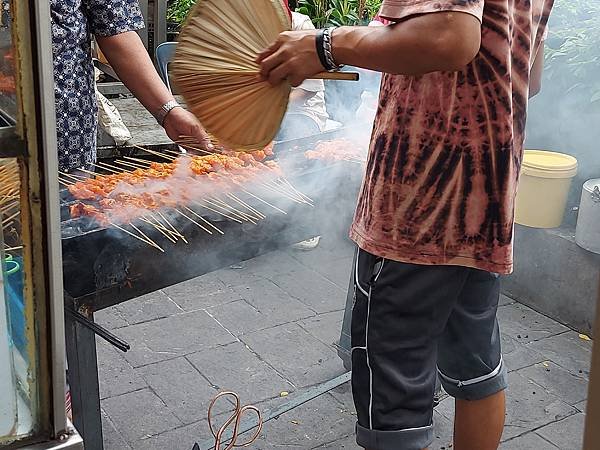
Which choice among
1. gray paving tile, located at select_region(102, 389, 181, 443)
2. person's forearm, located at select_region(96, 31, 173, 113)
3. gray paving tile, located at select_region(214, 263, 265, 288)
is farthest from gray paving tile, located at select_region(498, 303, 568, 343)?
person's forearm, located at select_region(96, 31, 173, 113)

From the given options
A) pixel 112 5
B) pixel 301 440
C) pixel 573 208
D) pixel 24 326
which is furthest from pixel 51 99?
pixel 573 208

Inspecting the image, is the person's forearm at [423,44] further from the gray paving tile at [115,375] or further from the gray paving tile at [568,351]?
the gray paving tile at [568,351]

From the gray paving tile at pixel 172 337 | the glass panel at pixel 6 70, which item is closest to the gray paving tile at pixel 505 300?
the gray paving tile at pixel 172 337

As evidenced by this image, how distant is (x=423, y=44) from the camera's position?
1.99 metres

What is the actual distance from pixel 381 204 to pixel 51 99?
1.23 metres

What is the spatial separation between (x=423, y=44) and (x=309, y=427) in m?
2.19

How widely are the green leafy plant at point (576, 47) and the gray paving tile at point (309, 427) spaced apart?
2.75 metres

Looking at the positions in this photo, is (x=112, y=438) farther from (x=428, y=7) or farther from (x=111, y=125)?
(x=111, y=125)

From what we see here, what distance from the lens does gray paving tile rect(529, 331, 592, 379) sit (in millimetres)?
4246

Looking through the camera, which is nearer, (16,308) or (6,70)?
(6,70)

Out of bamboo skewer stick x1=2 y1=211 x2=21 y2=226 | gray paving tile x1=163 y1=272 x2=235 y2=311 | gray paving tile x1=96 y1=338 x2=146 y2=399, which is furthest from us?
gray paving tile x1=163 y1=272 x2=235 y2=311

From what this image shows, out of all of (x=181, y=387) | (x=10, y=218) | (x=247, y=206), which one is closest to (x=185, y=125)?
(x=247, y=206)

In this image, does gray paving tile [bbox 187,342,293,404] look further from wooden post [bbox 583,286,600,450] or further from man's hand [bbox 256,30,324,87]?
wooden post [bbox 583,286,600,450]

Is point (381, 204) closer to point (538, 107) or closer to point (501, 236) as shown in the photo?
point (501, 236)
